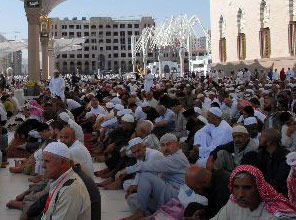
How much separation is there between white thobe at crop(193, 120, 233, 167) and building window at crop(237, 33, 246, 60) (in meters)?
26.5

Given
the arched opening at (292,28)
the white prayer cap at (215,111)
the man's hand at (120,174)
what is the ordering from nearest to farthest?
the white prayer cap at (215,111), the man's hand at (120,174), the arched opening at (292,28)

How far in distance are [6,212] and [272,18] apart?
2454 cm

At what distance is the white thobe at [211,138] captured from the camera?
6722mm

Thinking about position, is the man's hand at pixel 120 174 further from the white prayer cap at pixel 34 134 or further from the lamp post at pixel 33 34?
the lamp post at pixel 33 34

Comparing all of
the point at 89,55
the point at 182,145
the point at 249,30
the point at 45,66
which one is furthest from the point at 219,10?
the point at 89,55

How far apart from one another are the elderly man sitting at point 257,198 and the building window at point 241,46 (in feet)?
99.8

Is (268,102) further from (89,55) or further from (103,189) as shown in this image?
(89,55)

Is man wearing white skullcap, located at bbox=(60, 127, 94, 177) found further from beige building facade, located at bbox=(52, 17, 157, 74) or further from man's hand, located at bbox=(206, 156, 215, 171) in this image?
beige building facade, located at bbox=(52, 17, 157, 74)

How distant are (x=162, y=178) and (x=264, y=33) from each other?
25.3 meters

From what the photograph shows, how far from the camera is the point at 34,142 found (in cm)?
978

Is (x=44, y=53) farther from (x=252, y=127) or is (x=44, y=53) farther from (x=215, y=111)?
(x=252, y=127)

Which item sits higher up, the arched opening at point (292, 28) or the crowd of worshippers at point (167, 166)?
the arched opening at point (292, 28)

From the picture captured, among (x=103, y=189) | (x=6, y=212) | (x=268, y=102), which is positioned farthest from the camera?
(x=268, y=102)

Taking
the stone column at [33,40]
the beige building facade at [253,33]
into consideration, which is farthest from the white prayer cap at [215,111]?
the beige building facade at [253,33]
